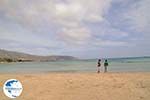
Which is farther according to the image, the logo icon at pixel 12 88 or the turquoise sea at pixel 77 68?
the turquoise sea at pixel 77 68

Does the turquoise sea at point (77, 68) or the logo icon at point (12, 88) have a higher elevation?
the logo icon at point (12, 88)

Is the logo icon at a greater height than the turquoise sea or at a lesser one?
greater

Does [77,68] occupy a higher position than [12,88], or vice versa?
[12,88]

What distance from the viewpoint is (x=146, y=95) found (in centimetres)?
1081

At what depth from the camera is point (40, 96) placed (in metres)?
11.1

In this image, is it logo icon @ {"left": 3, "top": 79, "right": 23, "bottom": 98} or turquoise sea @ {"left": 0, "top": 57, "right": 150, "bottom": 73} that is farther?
turquoise sea @ {"left": 0, "top": 57, "right": 150, "bottom": 73}

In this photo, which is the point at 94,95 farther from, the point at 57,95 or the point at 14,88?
the point at 14,88

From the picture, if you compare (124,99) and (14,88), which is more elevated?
(14,88)

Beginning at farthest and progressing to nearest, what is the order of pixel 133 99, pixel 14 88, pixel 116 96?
pixel 116 96
pixel 133 99
pixel 14 88

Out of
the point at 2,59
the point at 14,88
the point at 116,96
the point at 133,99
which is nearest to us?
the point at 14,88

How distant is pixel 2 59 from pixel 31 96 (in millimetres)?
161451

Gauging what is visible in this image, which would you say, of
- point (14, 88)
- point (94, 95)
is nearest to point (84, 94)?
point (94, 95)

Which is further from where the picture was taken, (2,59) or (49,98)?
(2,59)

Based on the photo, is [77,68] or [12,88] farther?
[77,68]
